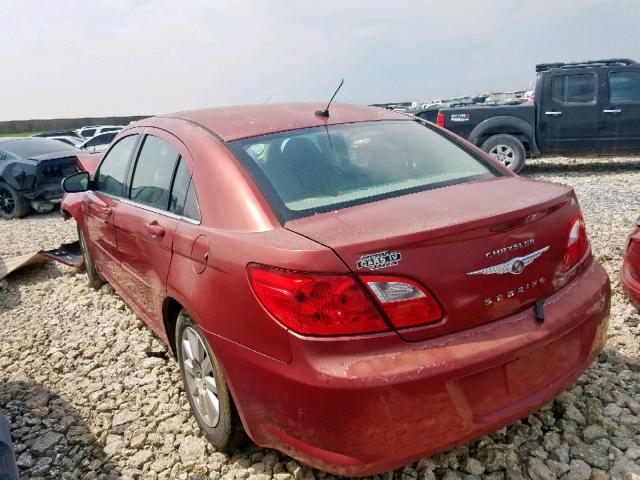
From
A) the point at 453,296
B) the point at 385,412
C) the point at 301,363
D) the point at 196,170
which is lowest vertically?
the point at 385,412

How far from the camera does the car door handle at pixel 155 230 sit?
2559 millimetres

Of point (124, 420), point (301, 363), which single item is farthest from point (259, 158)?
point (124, 420)

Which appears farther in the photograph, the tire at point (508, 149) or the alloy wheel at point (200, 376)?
the tire at point (508, 149)

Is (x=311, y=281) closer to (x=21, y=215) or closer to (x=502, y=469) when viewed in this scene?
(x=502, y=469)

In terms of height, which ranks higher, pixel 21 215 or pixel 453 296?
pixel 453 296

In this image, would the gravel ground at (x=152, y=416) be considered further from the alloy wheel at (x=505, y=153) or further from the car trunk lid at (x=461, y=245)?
the alloy wheel at (x=505, y=153)

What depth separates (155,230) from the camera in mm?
2623

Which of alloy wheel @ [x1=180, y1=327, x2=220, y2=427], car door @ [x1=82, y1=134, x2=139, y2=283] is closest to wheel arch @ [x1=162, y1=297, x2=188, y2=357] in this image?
alloy wheel @ [x1=180, y1=327, x2=220, y2=427]

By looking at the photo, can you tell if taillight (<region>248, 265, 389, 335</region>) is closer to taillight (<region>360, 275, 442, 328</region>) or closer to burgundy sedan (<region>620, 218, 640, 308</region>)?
taillight (<region>360, 275, 442, 328</region>)

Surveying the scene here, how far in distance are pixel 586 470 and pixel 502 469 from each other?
0.33 metres

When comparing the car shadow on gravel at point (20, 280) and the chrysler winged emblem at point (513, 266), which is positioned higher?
the chrysler winged emblem at point (513, 266)

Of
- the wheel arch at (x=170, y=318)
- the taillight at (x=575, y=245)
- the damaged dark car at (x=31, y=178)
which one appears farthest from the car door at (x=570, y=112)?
the wheel arch at (x=170, y=318)

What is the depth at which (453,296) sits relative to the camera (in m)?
1.79

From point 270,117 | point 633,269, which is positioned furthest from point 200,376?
point 633,269
